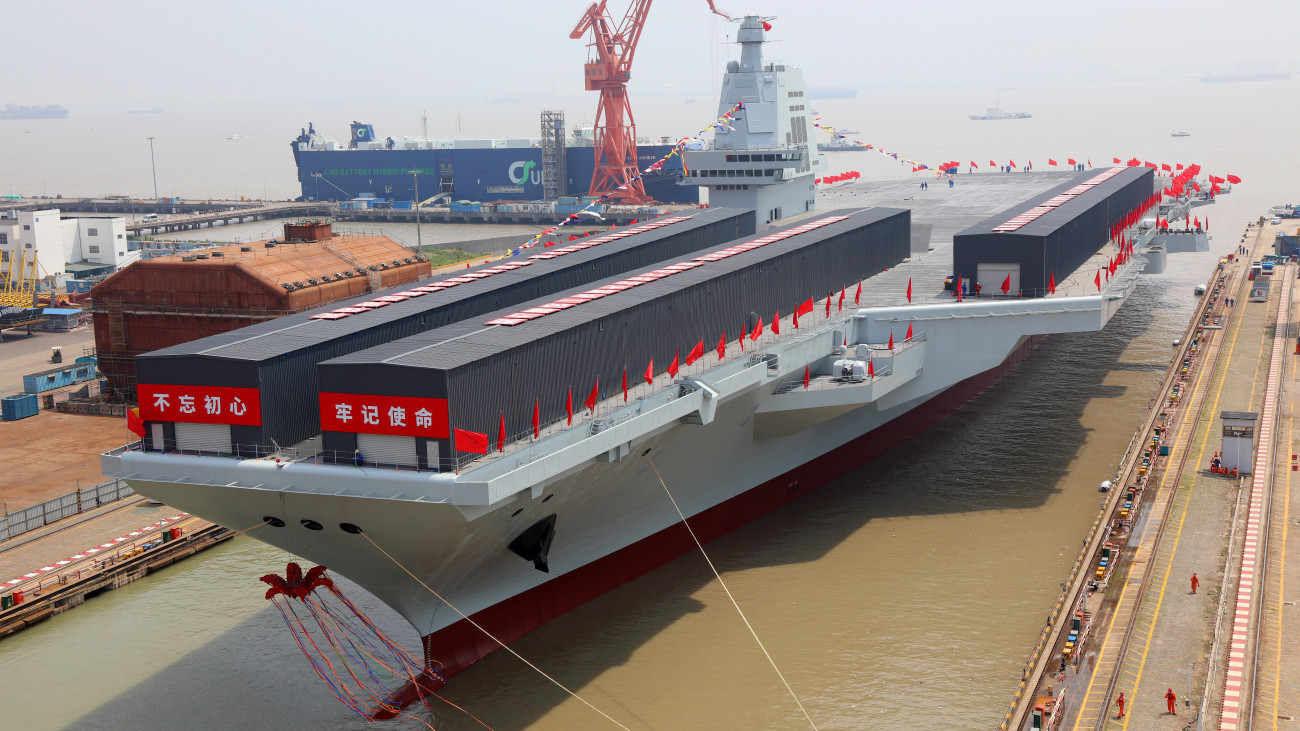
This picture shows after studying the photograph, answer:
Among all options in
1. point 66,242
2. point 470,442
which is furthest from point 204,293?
point 66,242

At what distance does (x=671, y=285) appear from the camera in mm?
28234

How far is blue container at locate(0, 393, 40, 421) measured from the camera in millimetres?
42188

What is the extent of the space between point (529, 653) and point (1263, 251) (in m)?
65.9

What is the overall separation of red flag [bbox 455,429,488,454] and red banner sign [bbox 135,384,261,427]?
149 inches

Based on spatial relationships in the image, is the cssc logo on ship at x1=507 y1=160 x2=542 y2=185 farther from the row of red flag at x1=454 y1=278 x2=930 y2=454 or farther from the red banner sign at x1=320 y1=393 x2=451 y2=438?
the red banner sign at x1=320 y1=393 x2=451 y2=438

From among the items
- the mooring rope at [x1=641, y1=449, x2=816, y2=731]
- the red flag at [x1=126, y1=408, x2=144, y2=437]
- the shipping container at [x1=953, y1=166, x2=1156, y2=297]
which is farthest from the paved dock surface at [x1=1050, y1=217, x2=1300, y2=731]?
the red flag at [x1=126, y1=408, x2=144, y2=437]

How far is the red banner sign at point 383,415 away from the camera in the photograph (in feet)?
65.7

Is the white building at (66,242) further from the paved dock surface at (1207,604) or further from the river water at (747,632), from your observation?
the paved dock surface at (1207,604)

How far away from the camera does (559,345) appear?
76.4 ft

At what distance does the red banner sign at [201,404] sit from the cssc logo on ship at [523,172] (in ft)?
307

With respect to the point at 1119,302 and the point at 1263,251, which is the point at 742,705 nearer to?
the point at 1119,302

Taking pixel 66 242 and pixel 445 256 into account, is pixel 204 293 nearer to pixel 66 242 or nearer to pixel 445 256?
pixel 66 242

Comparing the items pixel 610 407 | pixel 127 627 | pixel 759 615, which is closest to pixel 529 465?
pixel 610 407

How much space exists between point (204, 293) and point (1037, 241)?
88.4ft
